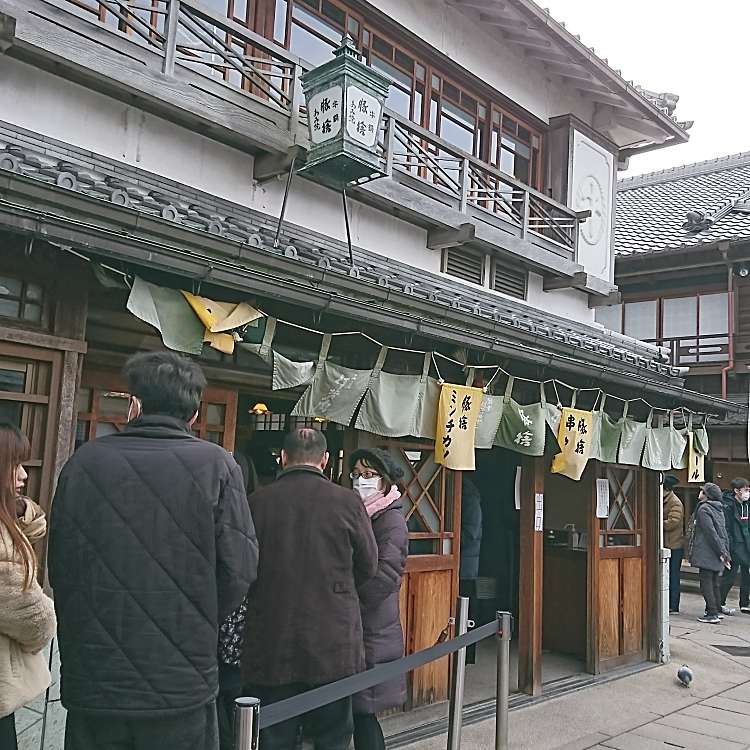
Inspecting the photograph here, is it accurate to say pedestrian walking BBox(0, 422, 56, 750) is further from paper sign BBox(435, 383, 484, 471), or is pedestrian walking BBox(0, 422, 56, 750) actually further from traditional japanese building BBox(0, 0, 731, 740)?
paper sign BBox(435, 383, 484, 471)

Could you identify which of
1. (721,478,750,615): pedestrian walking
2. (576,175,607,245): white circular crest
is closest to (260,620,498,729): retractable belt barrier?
(576,175,607,245): white circular crest

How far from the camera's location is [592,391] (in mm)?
9391

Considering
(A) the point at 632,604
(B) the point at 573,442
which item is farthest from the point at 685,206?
(B) the point at 573,442

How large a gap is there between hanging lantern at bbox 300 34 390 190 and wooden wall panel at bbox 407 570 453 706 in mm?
4134

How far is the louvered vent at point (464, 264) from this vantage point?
1099 centimetres

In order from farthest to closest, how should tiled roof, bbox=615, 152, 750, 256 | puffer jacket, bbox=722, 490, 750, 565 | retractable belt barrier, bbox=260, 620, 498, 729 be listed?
tiled roof, bbox=615, 152, 750, 256 < puffer jacket, bbox=722, 490, 750, 565 < retractable belt barrier, bbox=260, 620, 498, 729

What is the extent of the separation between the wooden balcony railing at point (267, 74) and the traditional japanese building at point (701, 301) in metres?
9.20

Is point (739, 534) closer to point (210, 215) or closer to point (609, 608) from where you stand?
point (609, 608)

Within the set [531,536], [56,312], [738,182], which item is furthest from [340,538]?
[738,182]

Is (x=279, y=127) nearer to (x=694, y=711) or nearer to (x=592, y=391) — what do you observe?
(x=592, y=391)

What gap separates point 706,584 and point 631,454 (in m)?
5.71

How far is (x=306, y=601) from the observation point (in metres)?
4.39

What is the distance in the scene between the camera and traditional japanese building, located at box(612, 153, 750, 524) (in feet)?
62.0

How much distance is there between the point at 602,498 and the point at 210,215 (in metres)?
6.01
